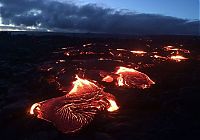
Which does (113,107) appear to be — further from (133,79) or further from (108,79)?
(133,79)

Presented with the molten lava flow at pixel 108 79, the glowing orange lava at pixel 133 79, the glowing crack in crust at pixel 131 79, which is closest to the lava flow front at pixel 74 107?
the glowing crack in crust at pixel 131 79

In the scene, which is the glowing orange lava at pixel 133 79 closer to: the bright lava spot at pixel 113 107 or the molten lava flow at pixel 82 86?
the molten lava flow at pixel 82 86

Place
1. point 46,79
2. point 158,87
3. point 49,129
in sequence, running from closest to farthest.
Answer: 1. point 49,129
2. point 158,87
3. point 46,79

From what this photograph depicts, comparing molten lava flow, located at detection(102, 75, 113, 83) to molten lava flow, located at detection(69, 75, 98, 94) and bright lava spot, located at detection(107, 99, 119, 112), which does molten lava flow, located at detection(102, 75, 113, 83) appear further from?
bright lava spot, located at detection(107, 99, 119, 112)

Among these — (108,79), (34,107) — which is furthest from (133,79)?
(34,107)

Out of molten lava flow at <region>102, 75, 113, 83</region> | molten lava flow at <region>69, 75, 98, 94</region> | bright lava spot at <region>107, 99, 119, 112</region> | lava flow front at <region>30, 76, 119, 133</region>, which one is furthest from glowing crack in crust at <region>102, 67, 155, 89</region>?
bright lava spot at <region>107, 99, 119, 112</region>

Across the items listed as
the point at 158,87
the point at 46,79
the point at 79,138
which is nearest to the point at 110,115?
the point at 79,138

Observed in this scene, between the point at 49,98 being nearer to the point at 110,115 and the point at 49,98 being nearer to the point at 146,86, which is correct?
the point at 110,115
